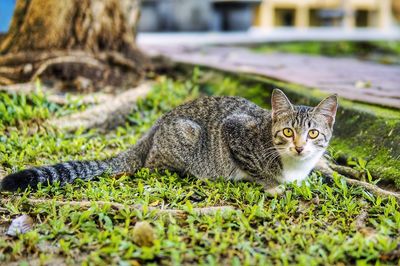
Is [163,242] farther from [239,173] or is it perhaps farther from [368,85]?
[368,85]

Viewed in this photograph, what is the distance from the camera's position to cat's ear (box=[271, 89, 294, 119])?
414 centimetres

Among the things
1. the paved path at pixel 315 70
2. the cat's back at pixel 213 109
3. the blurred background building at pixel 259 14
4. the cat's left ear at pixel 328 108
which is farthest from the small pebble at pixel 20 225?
the blurred background building at pixel 259 14

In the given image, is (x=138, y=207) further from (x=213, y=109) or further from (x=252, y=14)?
(x=252, y=14)

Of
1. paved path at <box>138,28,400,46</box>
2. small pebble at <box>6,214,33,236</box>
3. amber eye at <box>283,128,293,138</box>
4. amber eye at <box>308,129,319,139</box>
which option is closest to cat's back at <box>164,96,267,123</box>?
amber eye at <box>283,128,293,138</box>

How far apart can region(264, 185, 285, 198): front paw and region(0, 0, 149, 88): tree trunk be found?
314 cm

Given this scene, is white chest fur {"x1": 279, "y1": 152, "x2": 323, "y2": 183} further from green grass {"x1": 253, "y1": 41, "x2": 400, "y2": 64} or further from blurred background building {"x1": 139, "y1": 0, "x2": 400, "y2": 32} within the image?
blurred background building {"x1": 139, "y1": 0, "x2": 400, "y2": 32}

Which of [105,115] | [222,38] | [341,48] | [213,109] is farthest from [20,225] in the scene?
[341,48]

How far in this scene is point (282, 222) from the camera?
355 cm

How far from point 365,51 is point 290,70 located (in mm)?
4913

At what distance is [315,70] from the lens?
750 centimetres

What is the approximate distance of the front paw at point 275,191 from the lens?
407 centimetres

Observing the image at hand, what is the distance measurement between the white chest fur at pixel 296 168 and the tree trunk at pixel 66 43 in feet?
10.2

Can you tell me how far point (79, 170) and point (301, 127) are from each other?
1.65m

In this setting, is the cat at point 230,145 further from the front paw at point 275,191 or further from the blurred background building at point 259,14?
the blurred background building at point 259,14
